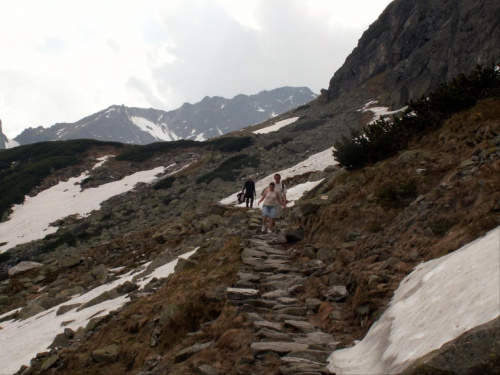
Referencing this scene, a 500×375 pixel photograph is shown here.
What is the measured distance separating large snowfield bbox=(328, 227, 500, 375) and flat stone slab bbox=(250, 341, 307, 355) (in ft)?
2.12

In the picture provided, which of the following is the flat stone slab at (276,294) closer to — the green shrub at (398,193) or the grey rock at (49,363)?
the green shrub at (398,193)

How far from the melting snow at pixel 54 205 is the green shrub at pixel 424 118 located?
3560cm

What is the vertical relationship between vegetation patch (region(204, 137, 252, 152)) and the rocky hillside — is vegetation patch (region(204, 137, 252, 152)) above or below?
above

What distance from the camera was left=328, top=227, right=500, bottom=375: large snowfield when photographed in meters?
4.01

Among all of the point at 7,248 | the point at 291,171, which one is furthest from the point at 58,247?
the point at 291,171

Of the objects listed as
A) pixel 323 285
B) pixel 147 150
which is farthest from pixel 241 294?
pixel 147 150

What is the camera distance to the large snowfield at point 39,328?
12.2m

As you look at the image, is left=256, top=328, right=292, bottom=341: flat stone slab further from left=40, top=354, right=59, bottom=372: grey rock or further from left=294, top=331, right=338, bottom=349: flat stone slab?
left=40, top=354, right=59, bottom=372: grey rock

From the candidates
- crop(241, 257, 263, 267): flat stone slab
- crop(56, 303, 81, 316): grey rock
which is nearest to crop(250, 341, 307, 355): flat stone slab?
crop(241, 257, 263, 267): flat stone slab

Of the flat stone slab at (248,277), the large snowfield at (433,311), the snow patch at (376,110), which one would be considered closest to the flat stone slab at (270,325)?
the large snowfield at (433,311)

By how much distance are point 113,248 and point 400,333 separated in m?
24.1

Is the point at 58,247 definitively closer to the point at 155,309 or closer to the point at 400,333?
the point at 155,309

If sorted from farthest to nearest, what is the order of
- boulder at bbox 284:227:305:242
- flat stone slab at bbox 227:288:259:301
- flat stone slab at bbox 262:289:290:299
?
boulder at bbox 284:227:305:242, flat stone slab at bbox 227:288:259:301, flat stone slab at bbox 262:289:290:299

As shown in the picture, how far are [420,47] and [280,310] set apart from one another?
6312cm
